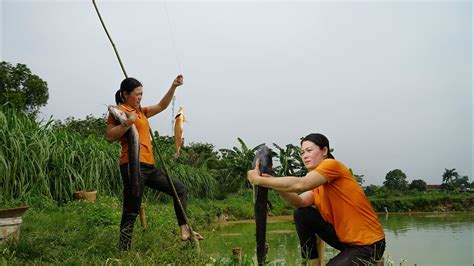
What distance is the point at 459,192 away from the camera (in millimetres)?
19828

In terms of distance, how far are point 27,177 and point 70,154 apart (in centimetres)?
104

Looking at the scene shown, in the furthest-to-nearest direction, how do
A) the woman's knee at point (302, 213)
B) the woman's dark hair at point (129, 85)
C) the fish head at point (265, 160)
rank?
the woman's dark hair at point (129, 85) → the woman's knee at point (302, 213) → the fish head at point (265, 160)

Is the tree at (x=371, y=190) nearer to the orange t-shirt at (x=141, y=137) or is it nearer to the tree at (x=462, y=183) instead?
the tree at (x=462, y=183)

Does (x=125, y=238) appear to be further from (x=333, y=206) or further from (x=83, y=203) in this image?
(x=83, y=203)

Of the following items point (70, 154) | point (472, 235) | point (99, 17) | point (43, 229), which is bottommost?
point (472, 235)

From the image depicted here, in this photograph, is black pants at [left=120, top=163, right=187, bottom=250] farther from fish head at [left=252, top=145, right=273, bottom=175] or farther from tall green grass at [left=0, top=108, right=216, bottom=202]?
tall green grass at [left=0, top=108, right=216, bottom=202]

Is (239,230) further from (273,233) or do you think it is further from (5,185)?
(5,185)

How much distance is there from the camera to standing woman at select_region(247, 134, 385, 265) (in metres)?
2.46

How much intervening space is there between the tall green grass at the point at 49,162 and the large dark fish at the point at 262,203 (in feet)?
12.3

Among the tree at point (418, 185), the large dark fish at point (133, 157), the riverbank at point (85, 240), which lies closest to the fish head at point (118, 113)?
the large dark fish at point (133, 157)

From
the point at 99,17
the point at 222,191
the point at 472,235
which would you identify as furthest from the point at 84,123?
the point at 99,17

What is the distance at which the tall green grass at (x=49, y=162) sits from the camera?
5879mm

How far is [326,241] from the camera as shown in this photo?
280cm

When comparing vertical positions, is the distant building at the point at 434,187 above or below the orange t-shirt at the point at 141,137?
below
